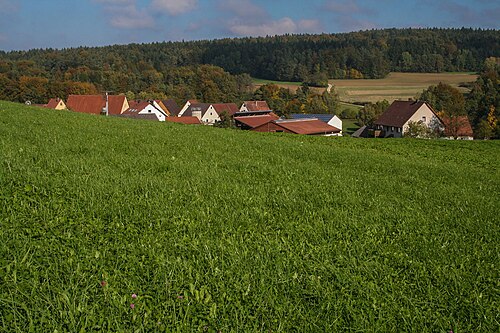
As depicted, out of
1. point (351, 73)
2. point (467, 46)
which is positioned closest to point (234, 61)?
point (351, 73)

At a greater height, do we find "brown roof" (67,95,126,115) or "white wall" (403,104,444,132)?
"brown roof" (67,95,126,115)

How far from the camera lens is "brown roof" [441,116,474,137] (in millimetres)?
49531

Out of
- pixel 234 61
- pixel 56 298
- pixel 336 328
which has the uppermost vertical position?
pixel 234 61

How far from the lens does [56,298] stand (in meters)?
3.80

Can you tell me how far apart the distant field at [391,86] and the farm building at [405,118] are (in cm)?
2861

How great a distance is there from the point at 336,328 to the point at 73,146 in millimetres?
7811

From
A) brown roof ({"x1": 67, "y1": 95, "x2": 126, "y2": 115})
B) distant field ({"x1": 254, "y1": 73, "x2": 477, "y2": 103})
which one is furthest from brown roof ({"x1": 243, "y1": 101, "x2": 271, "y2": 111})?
brown roof ({"x1": 67, "y1": 95, "x2": 126, "y2": 115})

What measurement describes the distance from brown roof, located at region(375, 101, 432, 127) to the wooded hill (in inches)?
2022

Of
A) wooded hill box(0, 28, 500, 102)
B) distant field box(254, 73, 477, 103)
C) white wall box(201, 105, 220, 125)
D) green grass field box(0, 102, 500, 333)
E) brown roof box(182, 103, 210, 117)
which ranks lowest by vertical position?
white wall box(201, 105, 220, 125)

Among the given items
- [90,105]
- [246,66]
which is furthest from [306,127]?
[246,66]

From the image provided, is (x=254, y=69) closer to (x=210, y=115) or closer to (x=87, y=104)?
(x=210, y=115)

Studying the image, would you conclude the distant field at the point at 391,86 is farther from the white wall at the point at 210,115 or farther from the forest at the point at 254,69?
the white wall at the point at 210,115

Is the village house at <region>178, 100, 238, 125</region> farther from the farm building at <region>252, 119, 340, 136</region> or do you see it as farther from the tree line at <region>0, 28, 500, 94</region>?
the farm building at <region>252, 119, 340, 136</region>

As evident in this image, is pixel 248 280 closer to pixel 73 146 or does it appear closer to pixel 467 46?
pixel 73 146
